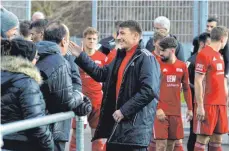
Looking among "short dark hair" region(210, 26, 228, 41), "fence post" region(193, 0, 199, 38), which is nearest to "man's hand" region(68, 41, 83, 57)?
"short dark hair" region(210, 26, 228, 41)

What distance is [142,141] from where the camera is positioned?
7426 mm

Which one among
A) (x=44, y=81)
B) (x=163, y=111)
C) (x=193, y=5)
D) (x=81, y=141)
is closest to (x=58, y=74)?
(x=44, y=81)

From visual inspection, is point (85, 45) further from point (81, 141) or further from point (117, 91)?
point (81, 141)

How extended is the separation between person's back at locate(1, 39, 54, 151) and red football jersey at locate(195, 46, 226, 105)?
14.8ft

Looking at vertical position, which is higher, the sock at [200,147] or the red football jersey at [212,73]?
the red football jersey at [212,73]

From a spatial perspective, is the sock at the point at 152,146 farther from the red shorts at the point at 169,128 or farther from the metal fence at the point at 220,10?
the metal fence at the point at 220,10

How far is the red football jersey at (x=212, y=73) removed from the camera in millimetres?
10078

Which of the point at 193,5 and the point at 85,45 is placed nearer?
the point at 85,45

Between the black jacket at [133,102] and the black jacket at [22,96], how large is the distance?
1.62 m

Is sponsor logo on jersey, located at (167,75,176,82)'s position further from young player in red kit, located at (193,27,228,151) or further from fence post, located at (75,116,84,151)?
fence post, located at (75,116,84,151)

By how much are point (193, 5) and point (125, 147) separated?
7.67m

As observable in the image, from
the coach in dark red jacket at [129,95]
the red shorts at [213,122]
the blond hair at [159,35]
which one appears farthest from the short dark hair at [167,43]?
the coach in dark red jacket at [129,95]

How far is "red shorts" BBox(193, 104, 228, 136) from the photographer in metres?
10.1

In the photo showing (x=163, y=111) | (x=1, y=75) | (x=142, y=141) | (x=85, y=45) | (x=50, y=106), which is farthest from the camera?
(x=85, y=45)
